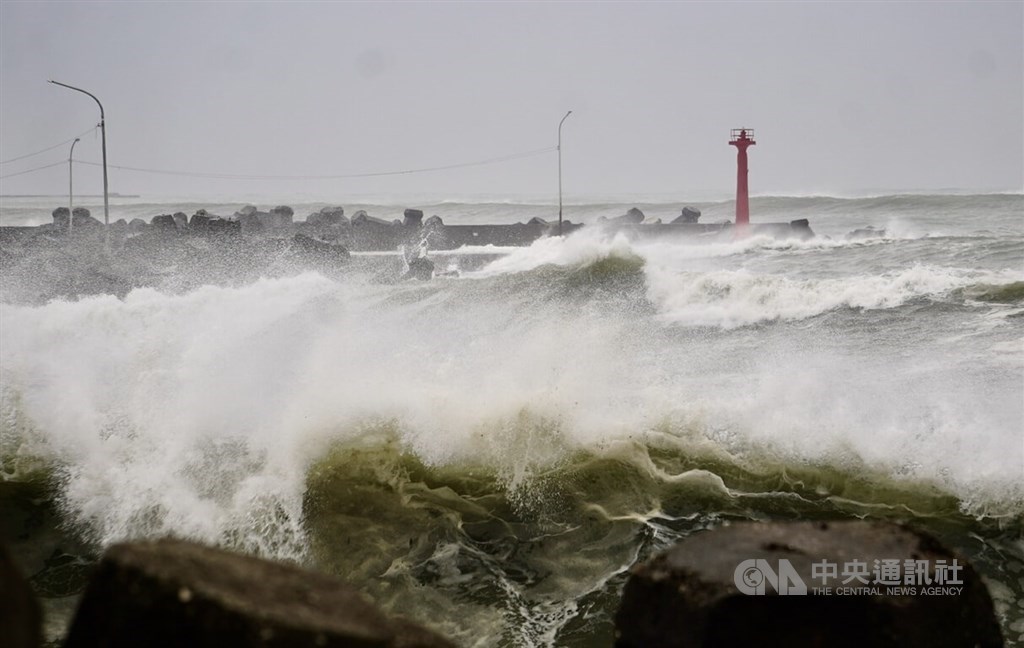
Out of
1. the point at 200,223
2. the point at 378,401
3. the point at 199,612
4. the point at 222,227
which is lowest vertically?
the point at 378,401

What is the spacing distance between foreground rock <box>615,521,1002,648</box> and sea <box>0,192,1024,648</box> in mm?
1805

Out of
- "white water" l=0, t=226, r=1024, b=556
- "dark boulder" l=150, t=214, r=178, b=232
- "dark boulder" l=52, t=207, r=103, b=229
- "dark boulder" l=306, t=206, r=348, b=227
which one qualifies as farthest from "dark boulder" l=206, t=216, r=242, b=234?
"white water" l=0, t=226, r=1024, b=556

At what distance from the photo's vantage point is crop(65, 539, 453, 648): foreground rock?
80.4 inches

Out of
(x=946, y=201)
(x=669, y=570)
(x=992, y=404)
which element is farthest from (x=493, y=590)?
(x=946, y=201)

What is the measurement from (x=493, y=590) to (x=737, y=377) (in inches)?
178

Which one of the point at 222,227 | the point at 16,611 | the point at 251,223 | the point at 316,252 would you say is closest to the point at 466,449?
the point at 16,611

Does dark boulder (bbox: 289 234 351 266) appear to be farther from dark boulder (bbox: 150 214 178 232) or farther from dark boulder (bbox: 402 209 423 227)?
dark boulder (bbox: 402 209 423 227)

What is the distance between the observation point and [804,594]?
250cm

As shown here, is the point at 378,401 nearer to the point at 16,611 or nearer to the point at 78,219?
the point at 16,611

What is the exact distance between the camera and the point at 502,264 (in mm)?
28953

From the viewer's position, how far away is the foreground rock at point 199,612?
2.04m

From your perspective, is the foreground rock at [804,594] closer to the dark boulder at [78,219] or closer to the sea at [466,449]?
the sea at [466,449]

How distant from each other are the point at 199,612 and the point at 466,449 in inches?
172

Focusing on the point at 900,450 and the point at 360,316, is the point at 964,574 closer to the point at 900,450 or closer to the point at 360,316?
the point at 900,450
